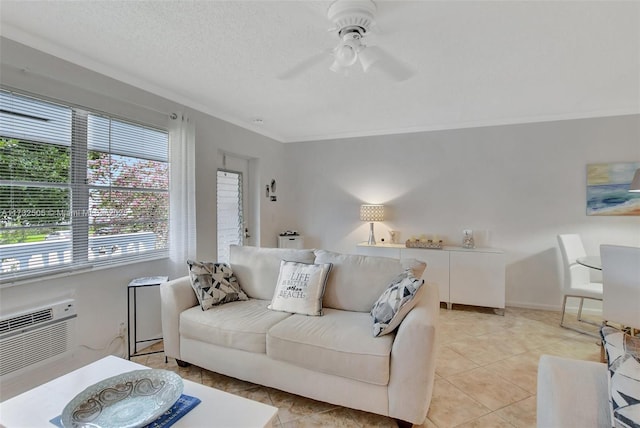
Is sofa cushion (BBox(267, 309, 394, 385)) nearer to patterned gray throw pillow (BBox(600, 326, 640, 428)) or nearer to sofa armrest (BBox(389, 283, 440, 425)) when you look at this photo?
sofa armrest (BBox(389, 283, 440, 425))

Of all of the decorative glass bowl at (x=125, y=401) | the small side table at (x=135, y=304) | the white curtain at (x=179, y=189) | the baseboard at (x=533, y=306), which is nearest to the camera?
the decorative glass bowl at (x=125, y=401)

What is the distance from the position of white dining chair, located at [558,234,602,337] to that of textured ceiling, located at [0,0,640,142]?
4.93 feet

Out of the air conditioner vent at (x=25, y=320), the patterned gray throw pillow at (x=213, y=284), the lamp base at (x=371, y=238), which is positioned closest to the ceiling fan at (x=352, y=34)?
the patterned gray throw pillow at (x=213, y=284)

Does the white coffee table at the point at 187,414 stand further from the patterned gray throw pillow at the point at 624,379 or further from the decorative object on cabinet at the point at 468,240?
the decorative object on cabinet at the point at 468,240

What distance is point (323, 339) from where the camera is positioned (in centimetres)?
187

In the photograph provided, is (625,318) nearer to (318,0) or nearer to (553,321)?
(553,321)

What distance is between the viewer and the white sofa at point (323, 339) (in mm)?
1691

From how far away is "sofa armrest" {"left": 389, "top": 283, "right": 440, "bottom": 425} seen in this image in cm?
165

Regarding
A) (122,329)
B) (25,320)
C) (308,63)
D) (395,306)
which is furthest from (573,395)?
(122,329)

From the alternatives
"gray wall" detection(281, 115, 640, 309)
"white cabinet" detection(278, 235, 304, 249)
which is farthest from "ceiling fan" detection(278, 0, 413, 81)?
"white cabinet" detection(278, 235, 304, 249)

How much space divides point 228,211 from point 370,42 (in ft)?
8.88

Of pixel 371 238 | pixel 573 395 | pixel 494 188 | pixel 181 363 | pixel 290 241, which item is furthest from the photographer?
pixel 290 241

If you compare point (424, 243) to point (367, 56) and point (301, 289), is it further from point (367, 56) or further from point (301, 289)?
point (367, 56)

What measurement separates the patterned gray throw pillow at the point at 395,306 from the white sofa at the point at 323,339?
4 centimetres
